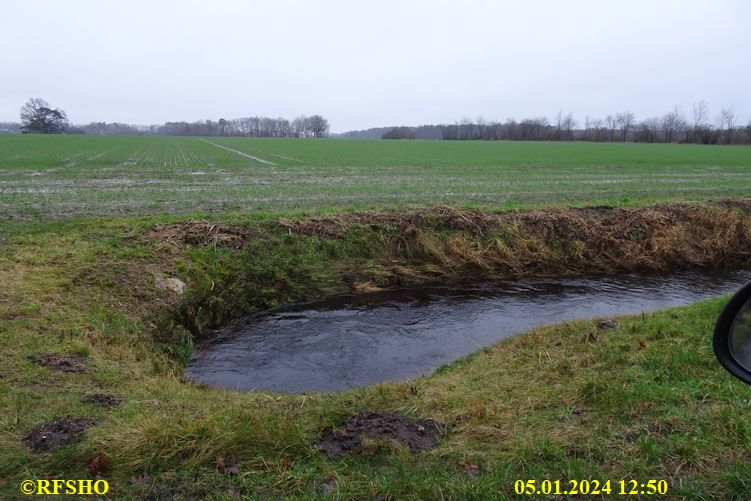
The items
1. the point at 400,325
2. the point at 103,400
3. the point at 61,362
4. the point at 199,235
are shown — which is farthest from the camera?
the point at 199,235

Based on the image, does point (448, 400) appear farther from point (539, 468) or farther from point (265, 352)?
point (265, 352)

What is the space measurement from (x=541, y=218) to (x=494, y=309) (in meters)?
5.08

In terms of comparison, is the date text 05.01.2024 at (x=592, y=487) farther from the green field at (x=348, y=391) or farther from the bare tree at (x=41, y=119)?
the bare tree at (x=41, y=119)

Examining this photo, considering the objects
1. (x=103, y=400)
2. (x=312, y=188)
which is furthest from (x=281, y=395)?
(x=312, y=188)

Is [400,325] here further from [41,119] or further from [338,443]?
[41,119]

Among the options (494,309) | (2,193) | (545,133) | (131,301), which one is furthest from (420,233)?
(545,133)

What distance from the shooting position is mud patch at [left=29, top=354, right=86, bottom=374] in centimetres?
634

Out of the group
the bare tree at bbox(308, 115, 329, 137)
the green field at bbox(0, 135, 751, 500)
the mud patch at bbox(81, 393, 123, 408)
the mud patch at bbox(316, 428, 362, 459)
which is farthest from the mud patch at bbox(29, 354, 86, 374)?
the bare tree at bbox(308, 115, 329, 137)

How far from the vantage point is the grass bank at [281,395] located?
12.6 ft

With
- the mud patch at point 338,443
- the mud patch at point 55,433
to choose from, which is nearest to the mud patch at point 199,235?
the mud patch at point 55,433

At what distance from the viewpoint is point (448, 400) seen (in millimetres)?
5586

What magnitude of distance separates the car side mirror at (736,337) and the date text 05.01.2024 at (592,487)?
109 centimetres

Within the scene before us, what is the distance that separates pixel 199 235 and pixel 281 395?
24.2ft

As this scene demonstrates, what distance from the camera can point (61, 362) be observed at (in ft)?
21.2
